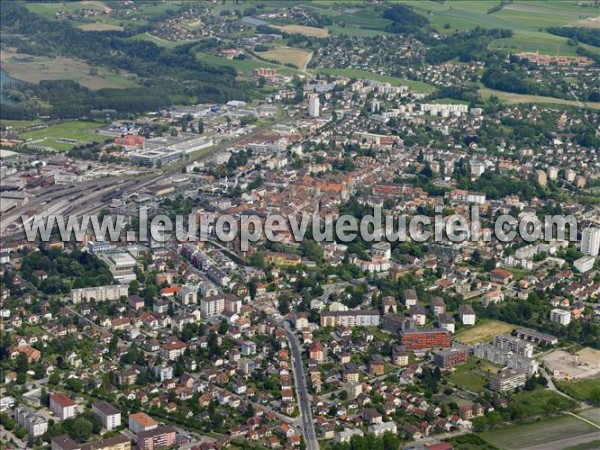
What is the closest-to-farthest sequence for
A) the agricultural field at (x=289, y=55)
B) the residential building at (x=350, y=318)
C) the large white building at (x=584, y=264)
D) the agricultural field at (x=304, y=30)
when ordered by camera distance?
the residential building at (x=350, y=318), the large white building at (x=584, y=264), the agricultural field at (x=289, y=55), the agricultural field at (x=304, y=30)

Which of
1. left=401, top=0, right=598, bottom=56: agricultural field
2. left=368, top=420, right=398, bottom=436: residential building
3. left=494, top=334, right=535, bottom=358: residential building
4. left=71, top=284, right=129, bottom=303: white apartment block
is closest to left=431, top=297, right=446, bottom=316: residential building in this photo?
left=494, top=334, right=535, bottom=358: residential building

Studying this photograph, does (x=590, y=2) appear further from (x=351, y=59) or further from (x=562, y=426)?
(x=562, y=426)

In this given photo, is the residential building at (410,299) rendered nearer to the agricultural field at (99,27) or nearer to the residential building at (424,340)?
the residential building at (424,340)

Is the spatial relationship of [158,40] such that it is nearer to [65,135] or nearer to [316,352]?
[65,135]

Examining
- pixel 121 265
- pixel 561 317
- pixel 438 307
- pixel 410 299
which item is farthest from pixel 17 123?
pixel 561 317

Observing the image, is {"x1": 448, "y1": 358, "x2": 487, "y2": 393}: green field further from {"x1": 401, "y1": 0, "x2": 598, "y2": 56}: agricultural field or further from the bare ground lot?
{"x1": 401, "y1": 0, "x2": 598, "y2": 56}: agricultural field

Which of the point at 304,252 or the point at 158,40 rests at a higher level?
the point at 158,40

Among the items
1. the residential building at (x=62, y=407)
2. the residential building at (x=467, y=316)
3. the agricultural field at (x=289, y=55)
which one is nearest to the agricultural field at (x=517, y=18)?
the agricultural field at (x=289, y=55)
